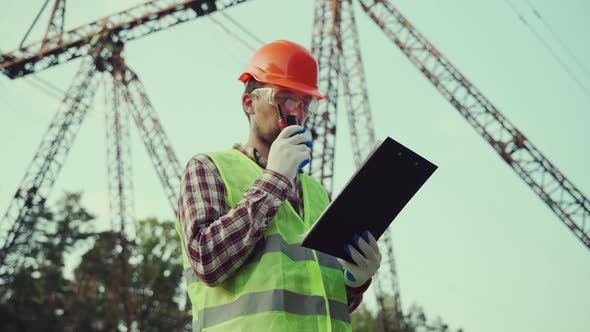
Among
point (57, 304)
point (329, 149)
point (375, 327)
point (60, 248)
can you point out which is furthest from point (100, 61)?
point (375, 327)

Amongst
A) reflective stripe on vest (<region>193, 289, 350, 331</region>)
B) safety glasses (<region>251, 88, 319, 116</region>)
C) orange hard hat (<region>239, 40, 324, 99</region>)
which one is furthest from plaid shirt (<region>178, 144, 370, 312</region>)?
orange hard hat (<region>239, 40, 324, 99</region>)

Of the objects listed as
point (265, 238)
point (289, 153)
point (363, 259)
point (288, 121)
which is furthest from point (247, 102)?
point (363, 259)

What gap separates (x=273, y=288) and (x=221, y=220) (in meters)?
0.32

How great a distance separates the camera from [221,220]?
1832mm

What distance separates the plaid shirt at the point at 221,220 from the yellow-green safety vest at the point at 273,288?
0.28ft

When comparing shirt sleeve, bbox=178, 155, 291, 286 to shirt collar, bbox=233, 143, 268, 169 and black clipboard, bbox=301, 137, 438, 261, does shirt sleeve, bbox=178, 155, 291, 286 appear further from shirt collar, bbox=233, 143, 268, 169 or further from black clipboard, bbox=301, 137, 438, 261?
shirt collar, bbox=233, 143, 268, 169

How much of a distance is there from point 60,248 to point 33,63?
2316cm

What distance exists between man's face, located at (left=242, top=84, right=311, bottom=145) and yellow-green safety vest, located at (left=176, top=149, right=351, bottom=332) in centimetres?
20

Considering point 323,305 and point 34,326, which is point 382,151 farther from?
point 34,326

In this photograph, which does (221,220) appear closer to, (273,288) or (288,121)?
(273,288)

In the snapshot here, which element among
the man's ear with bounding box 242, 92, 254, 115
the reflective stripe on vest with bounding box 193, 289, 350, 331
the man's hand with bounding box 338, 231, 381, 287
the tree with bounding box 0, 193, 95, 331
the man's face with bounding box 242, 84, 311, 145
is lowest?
the reflective stripe on vest with bounding box 193, 289, 350, 331

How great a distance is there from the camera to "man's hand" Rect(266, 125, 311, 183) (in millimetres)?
1931

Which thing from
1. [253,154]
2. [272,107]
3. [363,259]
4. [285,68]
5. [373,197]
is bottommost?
[363,259]

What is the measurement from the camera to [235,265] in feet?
6.06
